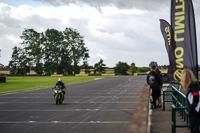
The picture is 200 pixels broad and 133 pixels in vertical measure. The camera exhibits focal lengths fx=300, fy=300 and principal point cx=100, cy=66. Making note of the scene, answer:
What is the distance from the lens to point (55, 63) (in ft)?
363

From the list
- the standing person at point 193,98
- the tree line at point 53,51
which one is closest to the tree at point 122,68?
the tree line at point 53,51

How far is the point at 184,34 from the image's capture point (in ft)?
40.4

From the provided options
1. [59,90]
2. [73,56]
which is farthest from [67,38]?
[59,90]

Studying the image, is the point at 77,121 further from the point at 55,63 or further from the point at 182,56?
the point at 55,63

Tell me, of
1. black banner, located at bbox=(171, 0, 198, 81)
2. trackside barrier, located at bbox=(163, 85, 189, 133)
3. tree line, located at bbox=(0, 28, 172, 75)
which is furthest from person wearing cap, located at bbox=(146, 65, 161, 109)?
tree line, located at bbox=(0, 28, 172, 75)

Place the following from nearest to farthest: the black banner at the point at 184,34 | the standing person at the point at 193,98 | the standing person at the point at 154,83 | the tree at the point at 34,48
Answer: the standing person at the point at 193,98 < the black banner at the point at 184,34 < the standing person at the point at 154,83 < the tree at the point at 34,48

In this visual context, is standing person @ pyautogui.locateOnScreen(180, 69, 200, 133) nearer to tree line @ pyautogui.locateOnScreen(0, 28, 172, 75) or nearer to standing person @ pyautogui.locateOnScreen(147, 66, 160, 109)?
standing person @ pyautogui.locateOnScreen(147, 66, 160, 109)

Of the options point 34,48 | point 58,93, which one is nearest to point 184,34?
point 58,93

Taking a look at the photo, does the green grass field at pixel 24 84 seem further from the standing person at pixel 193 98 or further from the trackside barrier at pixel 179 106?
the standing person at pixel 193 98

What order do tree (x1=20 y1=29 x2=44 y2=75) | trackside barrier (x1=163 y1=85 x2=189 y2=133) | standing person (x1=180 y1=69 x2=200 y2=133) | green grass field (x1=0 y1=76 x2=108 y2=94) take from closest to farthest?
standing person (x1=180 y1=69 x2=200 y2=133) < trackside barrier (x1=163 y1=85 x2=189 y2=133) < green grass field (x1=0 y1=76 x2=108 y2=94) < tree (x1=20 y1=29 x2=44 y2=75)

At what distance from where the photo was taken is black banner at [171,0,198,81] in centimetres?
1197

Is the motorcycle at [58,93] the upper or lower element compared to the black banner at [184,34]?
lower

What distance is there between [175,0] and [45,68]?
9691 cm

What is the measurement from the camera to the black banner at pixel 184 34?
12.0 m
